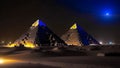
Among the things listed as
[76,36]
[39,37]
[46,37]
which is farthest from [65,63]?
[76,36]

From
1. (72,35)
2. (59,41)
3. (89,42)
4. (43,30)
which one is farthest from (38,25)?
(89,42)

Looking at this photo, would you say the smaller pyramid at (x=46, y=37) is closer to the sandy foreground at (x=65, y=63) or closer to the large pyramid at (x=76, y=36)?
the large pyramid at (x=76, y=36)

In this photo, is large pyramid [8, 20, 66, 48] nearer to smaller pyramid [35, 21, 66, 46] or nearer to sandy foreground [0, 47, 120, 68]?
smaller pyramid [35, 21, 66, 46]

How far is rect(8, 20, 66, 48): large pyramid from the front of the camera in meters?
72.2

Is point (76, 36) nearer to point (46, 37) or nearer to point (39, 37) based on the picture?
point (46, 37)

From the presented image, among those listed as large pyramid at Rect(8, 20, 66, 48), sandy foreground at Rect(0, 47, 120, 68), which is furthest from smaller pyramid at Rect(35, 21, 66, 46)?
sandy foreground at Rect(0, 47, 120, 68)

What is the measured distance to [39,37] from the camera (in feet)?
237

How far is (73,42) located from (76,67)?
64378 mm

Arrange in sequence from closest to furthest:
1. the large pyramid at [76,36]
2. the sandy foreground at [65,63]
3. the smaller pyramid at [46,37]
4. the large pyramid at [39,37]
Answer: the sandy foreground at [65,63]
the large pyramid at [39,37]
the smaller pyramid at [46,37]
the large pyramid at [76,36]

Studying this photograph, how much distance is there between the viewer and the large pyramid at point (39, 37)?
7219cm

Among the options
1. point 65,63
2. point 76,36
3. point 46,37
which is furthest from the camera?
point 76,36

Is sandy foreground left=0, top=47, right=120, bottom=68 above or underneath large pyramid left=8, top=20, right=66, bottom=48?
underneath

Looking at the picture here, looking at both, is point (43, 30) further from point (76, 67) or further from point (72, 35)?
point (76, 67)

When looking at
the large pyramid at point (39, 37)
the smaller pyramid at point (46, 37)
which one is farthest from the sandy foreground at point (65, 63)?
the smaller pyramid at point (46, 37)
